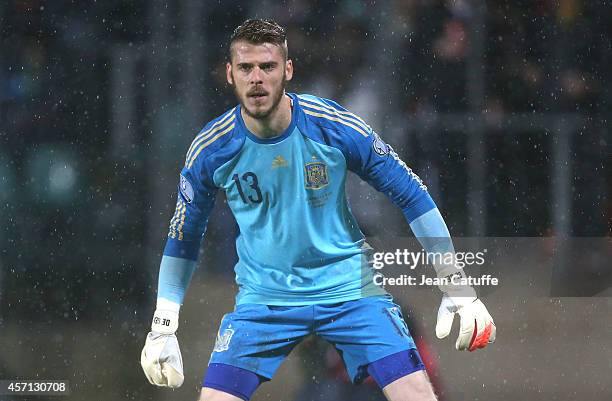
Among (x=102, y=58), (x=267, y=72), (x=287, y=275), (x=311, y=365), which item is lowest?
(x=311, y=365)

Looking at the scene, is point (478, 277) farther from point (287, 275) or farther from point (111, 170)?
point (111, 170)

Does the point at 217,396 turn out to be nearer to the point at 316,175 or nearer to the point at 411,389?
the point at 411,389

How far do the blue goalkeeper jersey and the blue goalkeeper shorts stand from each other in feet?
0.12

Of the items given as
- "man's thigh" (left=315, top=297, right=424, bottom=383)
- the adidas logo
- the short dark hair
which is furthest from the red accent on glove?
the short dark hair

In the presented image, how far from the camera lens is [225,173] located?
286 centimetres

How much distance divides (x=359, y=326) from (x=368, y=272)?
0.19 metres

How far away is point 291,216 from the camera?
284 cm

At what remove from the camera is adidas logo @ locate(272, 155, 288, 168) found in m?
2.86

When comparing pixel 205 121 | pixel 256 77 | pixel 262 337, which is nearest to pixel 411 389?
pixel 262 337

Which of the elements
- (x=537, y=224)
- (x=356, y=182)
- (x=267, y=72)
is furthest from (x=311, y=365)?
(x=267, y=72)

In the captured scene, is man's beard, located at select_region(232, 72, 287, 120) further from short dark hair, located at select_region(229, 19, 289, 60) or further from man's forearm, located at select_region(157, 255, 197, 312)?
man's forearm, located at select_region(157, 255, 197, 312)

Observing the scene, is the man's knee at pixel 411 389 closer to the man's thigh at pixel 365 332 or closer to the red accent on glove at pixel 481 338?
the man's thigh at pixel 365 332

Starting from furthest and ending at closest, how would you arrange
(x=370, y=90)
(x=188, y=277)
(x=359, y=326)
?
(x=370, y=90) < (x=188, y=277) < (x=359, y=326)

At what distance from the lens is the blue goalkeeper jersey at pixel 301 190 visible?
2.83 metres
